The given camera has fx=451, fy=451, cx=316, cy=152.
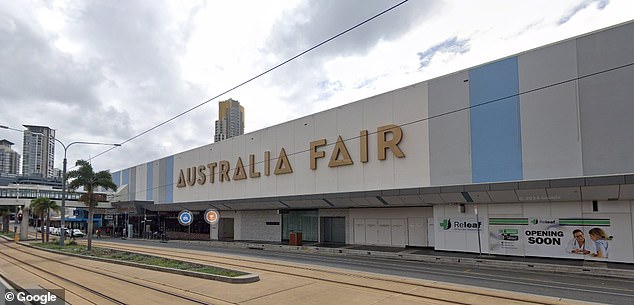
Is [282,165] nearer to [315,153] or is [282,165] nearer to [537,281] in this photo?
[315,153]

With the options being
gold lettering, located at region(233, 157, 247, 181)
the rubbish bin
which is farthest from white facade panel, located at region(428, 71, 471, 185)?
gold lettering, located at region(233, 157, 247, 181)

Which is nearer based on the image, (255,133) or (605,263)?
(605,263)

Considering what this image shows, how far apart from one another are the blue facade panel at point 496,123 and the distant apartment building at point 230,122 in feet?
109

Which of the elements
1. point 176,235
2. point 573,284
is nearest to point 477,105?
point 573,284

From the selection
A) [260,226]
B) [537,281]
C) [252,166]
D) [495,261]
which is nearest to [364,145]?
[495,261]

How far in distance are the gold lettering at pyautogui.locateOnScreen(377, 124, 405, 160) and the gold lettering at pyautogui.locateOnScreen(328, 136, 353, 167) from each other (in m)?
2.98

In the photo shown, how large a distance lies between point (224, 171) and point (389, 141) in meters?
21.8

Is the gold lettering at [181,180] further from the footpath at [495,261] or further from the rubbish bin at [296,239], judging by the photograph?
the footpath at [495,261]

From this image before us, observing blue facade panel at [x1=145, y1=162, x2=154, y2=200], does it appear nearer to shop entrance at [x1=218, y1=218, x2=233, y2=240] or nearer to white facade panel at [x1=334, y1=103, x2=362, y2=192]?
shop entrance at [x1=218, y1=218, x2=233, y2=240]

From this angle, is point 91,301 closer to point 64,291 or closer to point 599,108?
point 64,291

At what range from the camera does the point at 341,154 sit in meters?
32.7

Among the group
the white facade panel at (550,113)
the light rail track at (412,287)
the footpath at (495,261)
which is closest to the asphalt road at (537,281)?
the footpath at (495,261)

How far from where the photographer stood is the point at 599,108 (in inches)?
814

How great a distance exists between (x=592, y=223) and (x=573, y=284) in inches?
271
